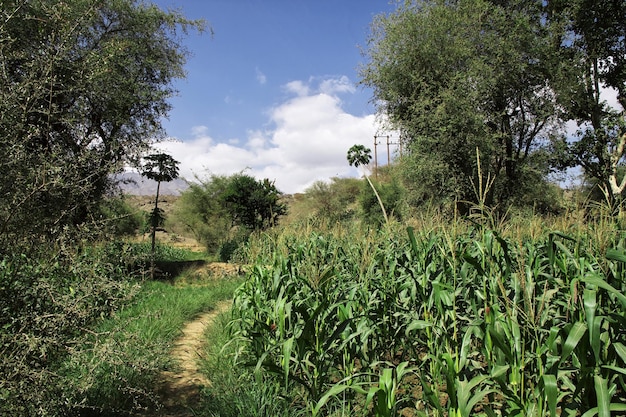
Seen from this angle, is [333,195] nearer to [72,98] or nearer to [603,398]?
[72,98]

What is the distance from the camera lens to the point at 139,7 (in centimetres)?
1284

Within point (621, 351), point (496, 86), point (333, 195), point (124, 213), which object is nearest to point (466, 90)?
point (496, 86)

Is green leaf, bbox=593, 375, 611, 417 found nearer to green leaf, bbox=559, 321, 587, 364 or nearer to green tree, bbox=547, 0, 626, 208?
green leaf, bbox=559, 321, 587, 364

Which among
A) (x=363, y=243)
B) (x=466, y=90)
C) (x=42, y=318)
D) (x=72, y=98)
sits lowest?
(x=42, y=318)

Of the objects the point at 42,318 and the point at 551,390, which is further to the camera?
the point at 42,318

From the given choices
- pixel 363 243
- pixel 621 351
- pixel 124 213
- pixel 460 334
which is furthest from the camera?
pixel 124 213

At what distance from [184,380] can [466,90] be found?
40.5 ft

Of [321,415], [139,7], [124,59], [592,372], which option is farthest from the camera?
[139,7]

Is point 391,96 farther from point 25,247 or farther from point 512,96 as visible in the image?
point 25,247

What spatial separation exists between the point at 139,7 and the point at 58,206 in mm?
12867

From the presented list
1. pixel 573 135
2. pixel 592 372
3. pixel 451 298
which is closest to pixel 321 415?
pixel 451 298

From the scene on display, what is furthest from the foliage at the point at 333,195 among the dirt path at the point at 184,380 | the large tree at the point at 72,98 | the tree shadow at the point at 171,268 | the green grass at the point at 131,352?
the dirt path at the point at 184,380

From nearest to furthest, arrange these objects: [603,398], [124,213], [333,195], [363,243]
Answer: [603,398], [363,243], [124,213], [333,195]

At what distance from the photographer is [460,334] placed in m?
3.14
